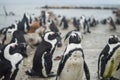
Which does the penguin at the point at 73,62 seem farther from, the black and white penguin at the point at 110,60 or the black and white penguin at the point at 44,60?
the black and white penguin at the point at 44,60

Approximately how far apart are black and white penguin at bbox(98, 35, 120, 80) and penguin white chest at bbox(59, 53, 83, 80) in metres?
1.09

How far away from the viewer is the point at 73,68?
23.4 ft

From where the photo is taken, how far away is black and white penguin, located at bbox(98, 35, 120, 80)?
8008 mm

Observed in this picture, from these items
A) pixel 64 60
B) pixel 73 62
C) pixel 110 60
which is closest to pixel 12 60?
pixel 64 60

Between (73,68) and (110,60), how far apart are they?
1.28 metres

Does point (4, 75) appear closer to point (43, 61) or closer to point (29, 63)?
point (43, 61)

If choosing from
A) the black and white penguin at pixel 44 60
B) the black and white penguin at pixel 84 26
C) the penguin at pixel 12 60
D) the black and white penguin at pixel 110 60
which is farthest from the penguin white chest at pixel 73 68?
the black and white penguin at pixel 84 26

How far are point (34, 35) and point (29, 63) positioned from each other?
122 inches

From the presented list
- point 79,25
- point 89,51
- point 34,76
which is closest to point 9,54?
point 34,76

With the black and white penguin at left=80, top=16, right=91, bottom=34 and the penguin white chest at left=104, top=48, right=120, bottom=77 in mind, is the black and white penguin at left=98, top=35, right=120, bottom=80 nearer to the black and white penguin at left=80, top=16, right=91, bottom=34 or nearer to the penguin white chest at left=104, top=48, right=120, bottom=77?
the penguin white chest at left=104, top=48, right=120, bottom=77

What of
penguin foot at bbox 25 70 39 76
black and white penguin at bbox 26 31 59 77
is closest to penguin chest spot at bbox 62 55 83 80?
black and white penguin at bbox 26 31 59 77

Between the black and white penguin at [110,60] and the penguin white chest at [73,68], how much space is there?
1.09m

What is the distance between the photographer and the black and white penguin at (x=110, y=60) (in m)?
8.01

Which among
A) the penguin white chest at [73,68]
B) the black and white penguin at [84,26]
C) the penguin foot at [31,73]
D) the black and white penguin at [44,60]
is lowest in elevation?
the black and white penguin at [84,26]
